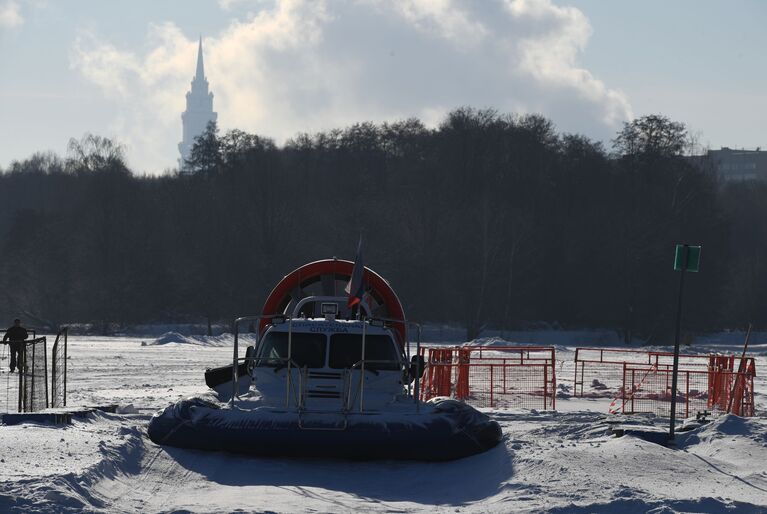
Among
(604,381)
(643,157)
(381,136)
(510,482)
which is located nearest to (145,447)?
(510,482)

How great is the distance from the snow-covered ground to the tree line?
53.0m

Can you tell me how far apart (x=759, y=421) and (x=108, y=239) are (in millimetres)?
64408

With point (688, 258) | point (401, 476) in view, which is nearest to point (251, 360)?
point (401, 476)

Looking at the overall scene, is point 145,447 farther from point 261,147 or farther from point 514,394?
point 261,147

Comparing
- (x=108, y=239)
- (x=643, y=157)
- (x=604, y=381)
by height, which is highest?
(x=643, y=157)

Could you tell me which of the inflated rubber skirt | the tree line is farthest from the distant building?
the inflated rubber skirt

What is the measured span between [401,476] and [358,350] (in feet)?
11.2

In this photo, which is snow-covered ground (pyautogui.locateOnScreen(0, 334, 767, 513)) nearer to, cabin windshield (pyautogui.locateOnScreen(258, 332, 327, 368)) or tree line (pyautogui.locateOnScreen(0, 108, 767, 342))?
cabin windshield (pyautogui.locateOnScreen(258, 332, 327, 368))

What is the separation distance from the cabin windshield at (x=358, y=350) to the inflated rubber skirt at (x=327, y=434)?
6.55ft

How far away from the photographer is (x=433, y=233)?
7331 cm

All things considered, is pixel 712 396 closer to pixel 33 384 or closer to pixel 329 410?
pixel 329 410

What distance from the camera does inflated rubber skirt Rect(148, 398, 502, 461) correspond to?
46.8 ft

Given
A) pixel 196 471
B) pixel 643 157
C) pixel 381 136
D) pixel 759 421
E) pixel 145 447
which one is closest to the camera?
pixel 196 471

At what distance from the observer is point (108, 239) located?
77.6m
